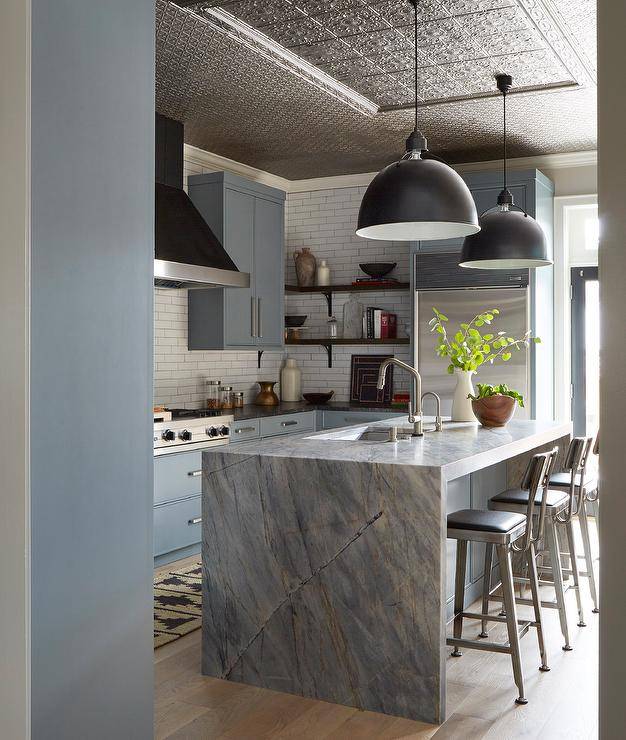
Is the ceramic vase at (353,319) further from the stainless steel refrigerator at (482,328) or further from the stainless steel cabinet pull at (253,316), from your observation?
the stainless steel cabinet pull at (253,316)

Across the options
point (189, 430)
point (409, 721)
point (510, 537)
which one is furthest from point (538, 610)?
point (189, 430)

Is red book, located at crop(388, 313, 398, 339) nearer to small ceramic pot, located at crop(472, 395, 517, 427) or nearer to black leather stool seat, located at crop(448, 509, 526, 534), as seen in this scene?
small ceramic pot, located at crop(472, 395, 517, 427)

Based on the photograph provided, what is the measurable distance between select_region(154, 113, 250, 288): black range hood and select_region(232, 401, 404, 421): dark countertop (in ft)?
3.09

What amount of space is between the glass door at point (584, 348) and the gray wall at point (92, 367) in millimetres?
5128

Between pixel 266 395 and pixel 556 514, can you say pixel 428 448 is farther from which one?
pixel 266 395

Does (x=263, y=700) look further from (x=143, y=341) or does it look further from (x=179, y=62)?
(x=179, y=62)

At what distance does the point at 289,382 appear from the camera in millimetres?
7059

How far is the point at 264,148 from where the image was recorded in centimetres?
606

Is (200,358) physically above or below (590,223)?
below

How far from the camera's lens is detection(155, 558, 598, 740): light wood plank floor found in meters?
2.79

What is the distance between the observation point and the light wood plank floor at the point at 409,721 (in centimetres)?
279

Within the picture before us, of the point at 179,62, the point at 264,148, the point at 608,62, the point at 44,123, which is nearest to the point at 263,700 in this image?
the point at 44,123

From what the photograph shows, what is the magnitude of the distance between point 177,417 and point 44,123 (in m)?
3.51

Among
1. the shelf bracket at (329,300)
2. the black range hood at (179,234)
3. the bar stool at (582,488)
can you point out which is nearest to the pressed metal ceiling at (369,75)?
the black range hood at (179,234)
